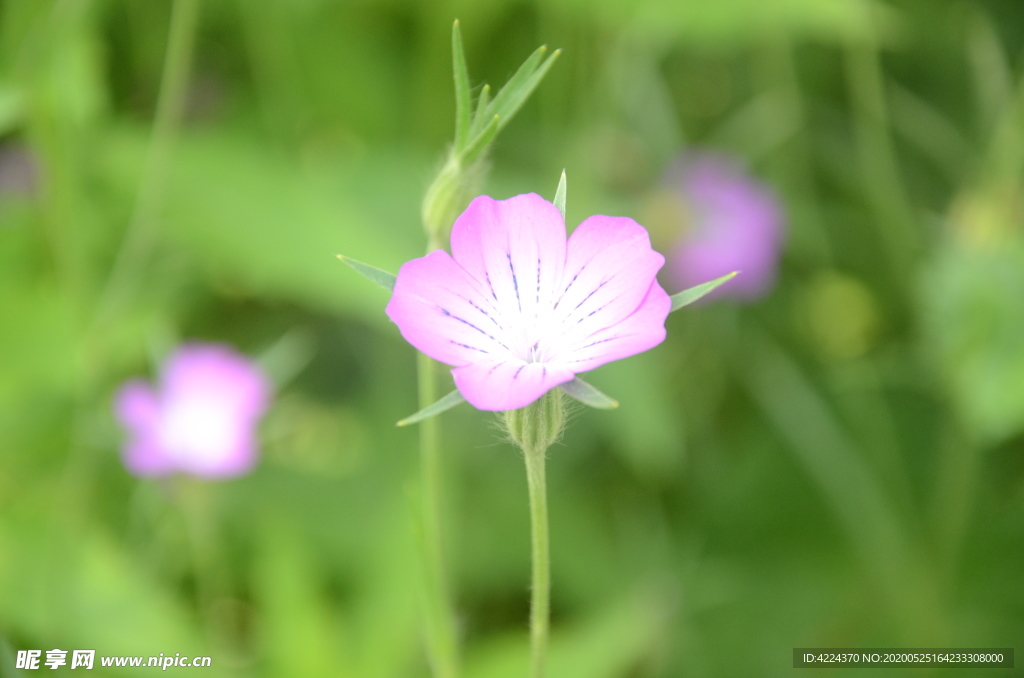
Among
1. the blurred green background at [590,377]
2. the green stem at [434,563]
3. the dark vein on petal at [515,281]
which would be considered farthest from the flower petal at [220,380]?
the dark vein on petal at [515,281]

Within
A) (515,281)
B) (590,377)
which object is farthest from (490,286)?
(590,377)

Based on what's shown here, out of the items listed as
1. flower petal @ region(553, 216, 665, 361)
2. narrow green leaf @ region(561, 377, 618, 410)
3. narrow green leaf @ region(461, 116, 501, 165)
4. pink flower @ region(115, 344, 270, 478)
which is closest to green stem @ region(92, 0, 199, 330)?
pink flower @ region(115, 344, 270, 478)

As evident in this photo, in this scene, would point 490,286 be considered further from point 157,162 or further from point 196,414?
point 196,414

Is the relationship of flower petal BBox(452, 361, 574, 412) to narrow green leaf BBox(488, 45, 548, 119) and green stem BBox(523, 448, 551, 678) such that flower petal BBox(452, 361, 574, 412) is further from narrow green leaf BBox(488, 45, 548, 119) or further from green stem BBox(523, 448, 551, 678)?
narrow green leaf BBox(488, 45, 548, 119)

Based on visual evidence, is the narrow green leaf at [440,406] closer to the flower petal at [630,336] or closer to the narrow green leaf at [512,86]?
the flower petal at [630,336]

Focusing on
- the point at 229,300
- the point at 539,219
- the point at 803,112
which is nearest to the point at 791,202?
the point at 803,112

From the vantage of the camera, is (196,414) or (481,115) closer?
(481,115)
